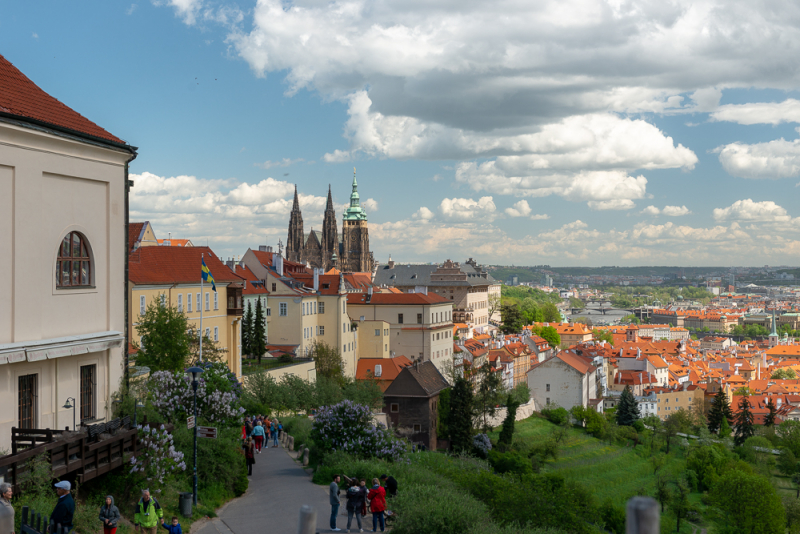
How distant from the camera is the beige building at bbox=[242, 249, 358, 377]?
67625 mm

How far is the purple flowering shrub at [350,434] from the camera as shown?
89.8ft

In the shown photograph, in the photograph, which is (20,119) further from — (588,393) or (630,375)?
(630,375)

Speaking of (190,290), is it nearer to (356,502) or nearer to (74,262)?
(74,262)

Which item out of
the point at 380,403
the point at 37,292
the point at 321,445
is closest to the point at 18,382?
the point at 37,292

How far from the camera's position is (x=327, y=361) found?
64.6 m

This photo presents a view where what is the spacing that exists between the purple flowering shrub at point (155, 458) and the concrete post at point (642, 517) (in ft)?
52.4

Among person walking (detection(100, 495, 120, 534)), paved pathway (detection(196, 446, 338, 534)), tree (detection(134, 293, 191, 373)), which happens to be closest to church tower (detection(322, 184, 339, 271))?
tree (detection(134, 293, 191, 373))

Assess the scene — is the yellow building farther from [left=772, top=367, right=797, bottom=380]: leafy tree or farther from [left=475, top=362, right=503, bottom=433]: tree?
[left=772, top=367, right=797, bottom=380]: leafy tree

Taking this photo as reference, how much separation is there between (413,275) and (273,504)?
137 metres

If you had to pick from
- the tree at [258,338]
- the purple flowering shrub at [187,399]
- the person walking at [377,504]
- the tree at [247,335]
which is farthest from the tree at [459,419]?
the person walking at [377,504]

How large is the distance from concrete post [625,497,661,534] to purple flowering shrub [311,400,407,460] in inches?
971

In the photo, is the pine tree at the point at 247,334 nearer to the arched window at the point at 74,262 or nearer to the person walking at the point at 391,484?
the person walking at the point at 391,484

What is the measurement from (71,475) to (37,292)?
16.0 feet

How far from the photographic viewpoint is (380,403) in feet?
185
